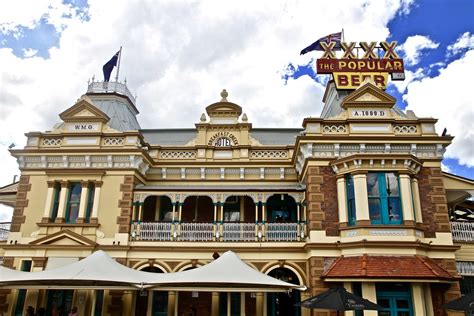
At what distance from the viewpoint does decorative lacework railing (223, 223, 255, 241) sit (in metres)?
17.3

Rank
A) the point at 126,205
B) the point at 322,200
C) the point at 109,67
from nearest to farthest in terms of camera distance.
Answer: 1. the point at 322,200
2. the point at 126,205
3. the point at 109,67

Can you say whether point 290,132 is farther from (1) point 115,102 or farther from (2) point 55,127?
(2) point 55,127

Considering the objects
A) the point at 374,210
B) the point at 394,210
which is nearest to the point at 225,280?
the point at 374,210

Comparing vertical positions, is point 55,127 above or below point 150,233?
above

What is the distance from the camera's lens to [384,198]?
15680 mm

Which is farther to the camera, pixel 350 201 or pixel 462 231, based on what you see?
pixel 462 231

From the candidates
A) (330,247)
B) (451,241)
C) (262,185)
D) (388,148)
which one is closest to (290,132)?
(262,185)

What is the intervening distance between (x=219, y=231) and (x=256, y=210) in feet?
6.14

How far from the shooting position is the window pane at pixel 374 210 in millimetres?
15541

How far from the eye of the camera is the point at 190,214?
64.3 feet

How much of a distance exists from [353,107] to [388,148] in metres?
2.38

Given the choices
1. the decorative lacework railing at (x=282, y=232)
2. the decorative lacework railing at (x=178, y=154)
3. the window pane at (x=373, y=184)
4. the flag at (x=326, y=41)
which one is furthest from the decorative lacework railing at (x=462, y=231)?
the decorative lacework railing at (x=178, y=154)

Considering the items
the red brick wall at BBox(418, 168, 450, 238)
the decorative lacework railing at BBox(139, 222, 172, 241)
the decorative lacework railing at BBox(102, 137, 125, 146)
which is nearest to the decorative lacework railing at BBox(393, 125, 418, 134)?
the red brick wall at BBox(418, 168, 450, 238)

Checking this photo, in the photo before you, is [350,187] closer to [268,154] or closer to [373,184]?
[373,184]
